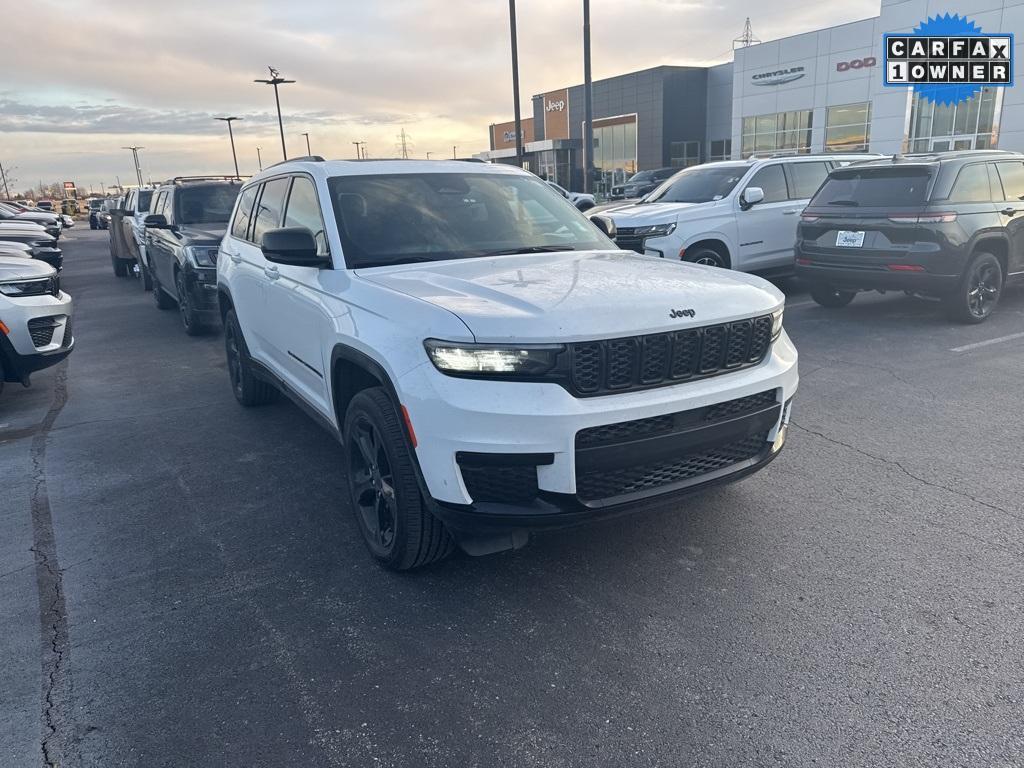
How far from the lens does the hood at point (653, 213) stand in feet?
30.2

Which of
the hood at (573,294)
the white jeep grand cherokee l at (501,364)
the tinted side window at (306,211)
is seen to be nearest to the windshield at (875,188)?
the white jeep grand cherokee l at (501,364)

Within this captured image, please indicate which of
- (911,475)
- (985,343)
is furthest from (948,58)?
(911,475)

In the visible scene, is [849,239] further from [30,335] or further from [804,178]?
[30,335]

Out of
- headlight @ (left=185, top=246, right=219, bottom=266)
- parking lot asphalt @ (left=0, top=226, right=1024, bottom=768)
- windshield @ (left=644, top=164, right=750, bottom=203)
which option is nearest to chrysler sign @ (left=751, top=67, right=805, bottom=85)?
windshield @ (left=644, top=164, right=750, bottom=203)

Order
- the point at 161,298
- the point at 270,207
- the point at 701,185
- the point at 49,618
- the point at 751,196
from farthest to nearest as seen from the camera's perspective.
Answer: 1. the point at 161,298
2. the point at 701,185
3. the point at 751,196
4. the point at 270,207
5. the point at 49,618

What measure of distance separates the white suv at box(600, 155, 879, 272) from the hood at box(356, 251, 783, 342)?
5.54 m

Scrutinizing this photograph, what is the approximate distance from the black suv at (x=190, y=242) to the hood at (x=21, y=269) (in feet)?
8.09

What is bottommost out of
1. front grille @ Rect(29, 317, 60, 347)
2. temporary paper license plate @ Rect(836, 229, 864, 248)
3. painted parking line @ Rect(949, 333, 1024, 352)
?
painted parking line @ Rect(949, 333, 1024, 352)

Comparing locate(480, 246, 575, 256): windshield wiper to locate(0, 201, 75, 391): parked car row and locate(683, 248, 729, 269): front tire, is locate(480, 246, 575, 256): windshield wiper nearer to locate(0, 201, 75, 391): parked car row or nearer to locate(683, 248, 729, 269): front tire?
locate(0, 201, 75, 391): parked car row

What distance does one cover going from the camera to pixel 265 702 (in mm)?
2605

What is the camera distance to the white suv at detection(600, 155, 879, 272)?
9195 millimetres

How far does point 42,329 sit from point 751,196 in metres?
7.93

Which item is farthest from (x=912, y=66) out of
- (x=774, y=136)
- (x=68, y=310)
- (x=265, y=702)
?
(x=265, y=702)

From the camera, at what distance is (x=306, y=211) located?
432cm
